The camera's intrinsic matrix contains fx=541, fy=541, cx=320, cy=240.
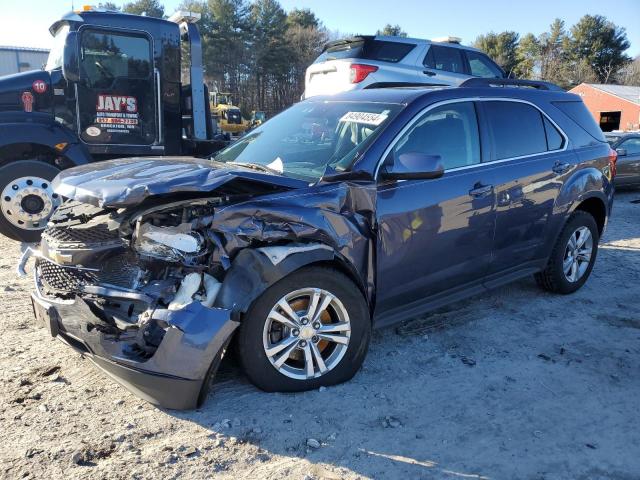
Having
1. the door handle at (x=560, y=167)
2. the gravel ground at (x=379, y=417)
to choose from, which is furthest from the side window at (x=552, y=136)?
the gravel ground at (x=379, y=417)

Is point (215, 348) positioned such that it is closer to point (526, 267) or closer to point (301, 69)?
point (526, 267)

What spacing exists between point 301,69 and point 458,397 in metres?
53.2

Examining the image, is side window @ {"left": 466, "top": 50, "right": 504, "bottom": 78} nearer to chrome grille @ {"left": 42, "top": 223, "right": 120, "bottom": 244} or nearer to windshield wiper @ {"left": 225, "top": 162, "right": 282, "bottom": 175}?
windshield wiper @ {"left": 225, "top": 162, "right": 282, "bottom": 175}

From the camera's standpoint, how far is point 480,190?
402 centimetres

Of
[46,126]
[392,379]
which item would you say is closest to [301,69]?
[46,126]

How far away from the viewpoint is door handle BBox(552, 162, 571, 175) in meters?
4.73

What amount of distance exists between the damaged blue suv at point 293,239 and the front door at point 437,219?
0.04 ft

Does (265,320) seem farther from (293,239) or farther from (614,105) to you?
(614,105)

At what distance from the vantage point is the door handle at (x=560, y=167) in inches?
186

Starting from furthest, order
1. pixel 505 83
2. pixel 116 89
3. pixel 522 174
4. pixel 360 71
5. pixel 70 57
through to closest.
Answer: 1. pixel 360 71
2. pixel 116 89
3. pixel 70 57
4. pixel 505 83
5. pixel 522 174

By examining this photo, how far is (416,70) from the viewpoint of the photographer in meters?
9.84

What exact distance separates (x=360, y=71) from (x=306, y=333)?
713cm

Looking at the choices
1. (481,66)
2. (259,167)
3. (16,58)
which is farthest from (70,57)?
(16,58)

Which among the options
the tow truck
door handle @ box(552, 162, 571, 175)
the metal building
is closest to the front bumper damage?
door handle @ box(552, 162, 571, 175)
